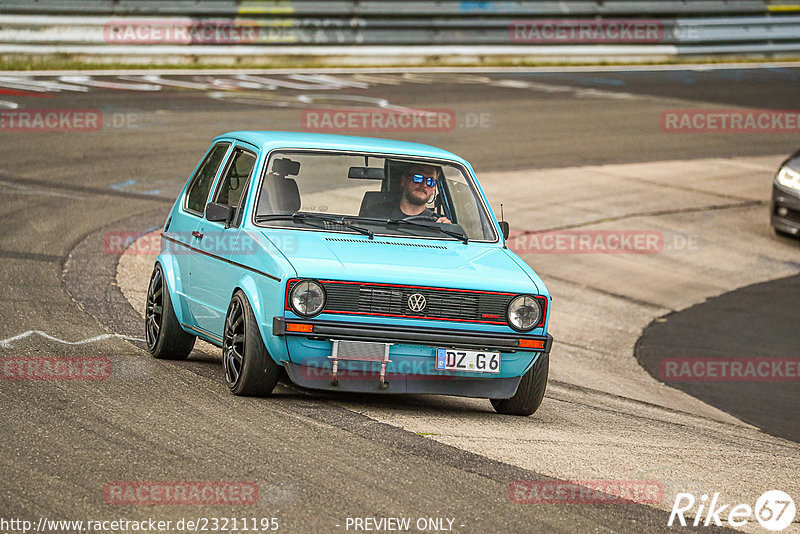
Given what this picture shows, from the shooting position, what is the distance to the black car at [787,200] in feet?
53.2

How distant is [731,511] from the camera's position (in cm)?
585

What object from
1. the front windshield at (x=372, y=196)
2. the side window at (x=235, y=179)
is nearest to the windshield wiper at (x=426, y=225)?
the front windshield at (x=372, y=196)

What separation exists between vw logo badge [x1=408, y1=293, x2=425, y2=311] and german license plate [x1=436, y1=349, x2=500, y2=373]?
10.5 inches

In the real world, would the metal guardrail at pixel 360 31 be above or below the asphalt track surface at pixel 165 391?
above

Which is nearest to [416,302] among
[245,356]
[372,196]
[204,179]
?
[245,356]

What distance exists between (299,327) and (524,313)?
1.34 metres

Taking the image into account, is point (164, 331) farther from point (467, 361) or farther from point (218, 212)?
point (467, 361)

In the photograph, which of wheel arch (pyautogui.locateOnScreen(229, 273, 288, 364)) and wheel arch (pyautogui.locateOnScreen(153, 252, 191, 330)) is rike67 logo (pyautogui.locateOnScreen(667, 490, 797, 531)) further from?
wheel arch (pyautogui.locateOnScreen(153, 252, 191, 330))

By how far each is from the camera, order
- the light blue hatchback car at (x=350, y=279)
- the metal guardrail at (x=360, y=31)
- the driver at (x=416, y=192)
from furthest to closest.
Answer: the metal guardrail at (x=360, y=31) → the driver at (x=416, y=192) → the light blue hatchback car at (x=350, y=279)

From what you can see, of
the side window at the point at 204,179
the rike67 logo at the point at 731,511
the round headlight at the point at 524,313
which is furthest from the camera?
the side window at the point at 204,179

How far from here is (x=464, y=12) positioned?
29.8 metres

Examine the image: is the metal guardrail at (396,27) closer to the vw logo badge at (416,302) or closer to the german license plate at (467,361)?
the vw logo badge at (416,302)

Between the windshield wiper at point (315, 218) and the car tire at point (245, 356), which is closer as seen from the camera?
the car tire at point (245, 356)

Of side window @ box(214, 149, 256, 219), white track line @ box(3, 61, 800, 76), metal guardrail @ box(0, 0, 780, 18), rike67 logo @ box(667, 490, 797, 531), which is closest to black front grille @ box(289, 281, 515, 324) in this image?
side window @ box(214, 149, 256, 219)
